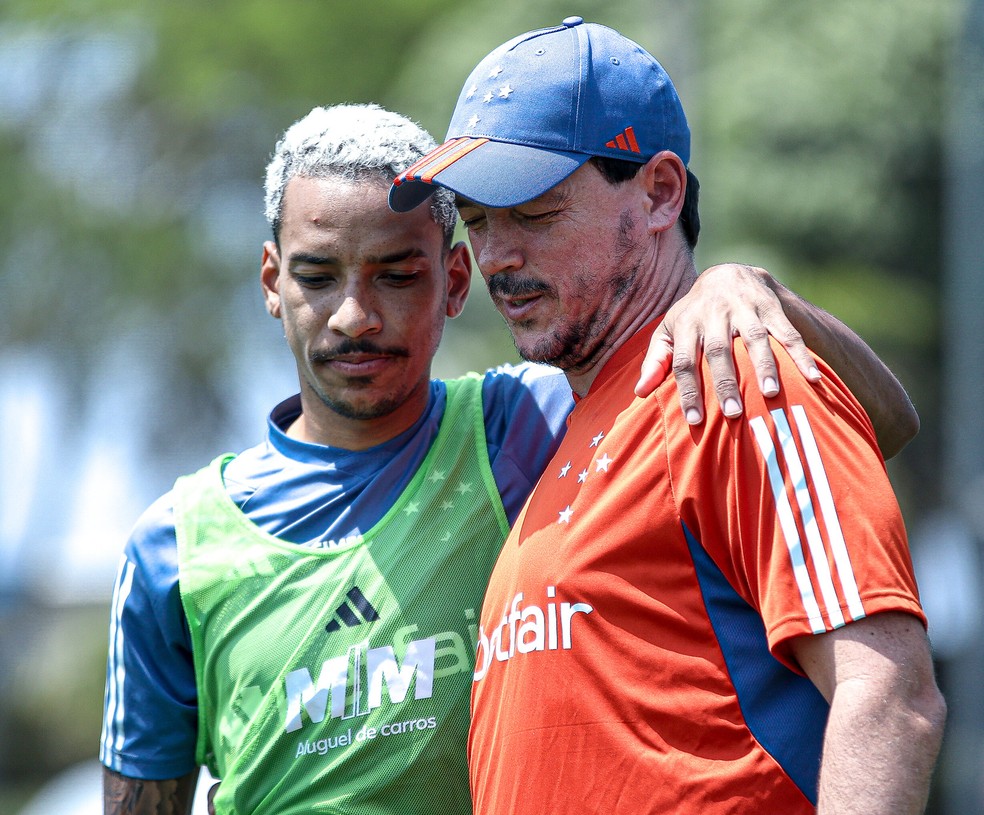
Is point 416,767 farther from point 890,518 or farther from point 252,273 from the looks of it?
point 252,273

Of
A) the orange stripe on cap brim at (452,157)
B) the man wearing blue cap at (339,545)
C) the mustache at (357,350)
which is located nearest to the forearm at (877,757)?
the man wearing blue cap at (339,545)

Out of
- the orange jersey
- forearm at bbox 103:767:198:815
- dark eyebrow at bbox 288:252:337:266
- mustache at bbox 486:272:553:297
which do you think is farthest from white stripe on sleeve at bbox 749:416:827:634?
forearm at bbox 103:767:198:815

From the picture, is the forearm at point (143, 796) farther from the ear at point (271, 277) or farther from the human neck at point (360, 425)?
the ear at point (271, 277)

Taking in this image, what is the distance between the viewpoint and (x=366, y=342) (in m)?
3.10

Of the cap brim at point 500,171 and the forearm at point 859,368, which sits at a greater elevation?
the cap brim at point 500,171

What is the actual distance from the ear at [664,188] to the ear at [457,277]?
2.50 feet

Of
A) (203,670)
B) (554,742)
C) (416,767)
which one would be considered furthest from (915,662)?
(203,670)

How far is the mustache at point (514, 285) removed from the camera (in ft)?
8.63

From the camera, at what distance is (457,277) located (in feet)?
11.0

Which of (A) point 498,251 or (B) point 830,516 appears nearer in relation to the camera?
(B) point 830,516

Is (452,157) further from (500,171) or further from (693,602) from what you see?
(693,602)

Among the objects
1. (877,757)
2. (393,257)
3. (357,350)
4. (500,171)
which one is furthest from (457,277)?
(877,757)

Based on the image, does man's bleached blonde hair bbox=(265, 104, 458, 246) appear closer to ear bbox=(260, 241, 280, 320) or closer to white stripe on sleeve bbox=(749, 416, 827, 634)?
ear bbox=(260, 241, 280, 320)

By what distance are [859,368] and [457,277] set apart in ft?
3.61
